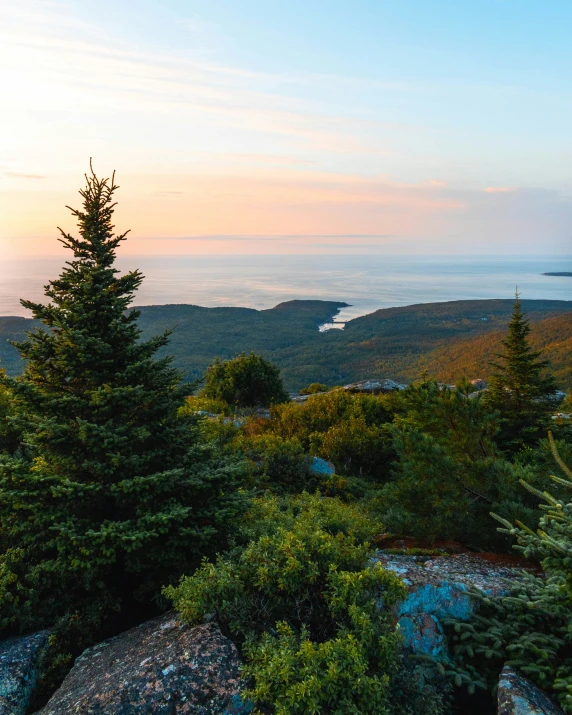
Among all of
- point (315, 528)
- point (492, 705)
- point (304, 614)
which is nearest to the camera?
point (492, 705)

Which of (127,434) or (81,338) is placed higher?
(81,338)

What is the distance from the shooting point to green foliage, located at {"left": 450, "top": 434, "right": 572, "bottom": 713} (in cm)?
409

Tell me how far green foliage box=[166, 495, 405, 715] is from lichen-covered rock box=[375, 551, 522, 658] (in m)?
0.54

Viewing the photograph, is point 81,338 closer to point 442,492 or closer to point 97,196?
point 97,196

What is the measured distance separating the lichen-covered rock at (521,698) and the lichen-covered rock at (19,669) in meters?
4.66

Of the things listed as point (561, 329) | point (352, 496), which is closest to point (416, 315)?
point (561, 329)

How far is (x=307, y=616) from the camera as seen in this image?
4438 mm

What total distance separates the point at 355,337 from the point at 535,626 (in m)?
120

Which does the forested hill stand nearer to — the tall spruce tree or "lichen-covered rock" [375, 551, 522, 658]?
"lichen-covered rock" [375, 551, 522, 658]

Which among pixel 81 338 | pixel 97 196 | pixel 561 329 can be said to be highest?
pixel 97 196

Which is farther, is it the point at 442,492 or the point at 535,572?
the point at 442,492

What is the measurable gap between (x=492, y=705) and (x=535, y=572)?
2.74 metres

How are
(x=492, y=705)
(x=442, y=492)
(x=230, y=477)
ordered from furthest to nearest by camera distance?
(x=442, y=492), (x=230, y=477), (x=492, y=705)

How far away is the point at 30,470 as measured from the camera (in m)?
6.18
